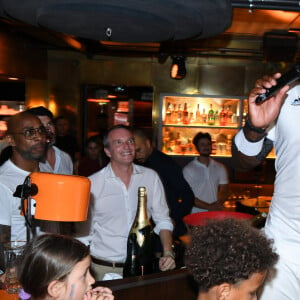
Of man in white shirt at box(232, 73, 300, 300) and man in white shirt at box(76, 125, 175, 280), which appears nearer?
man in white shirt at box(232, 73, 300, 300)

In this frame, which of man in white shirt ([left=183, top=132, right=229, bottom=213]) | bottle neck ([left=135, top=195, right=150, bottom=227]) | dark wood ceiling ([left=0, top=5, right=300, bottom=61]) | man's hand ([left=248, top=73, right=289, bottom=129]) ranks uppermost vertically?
dark wood ceiling ([left=0, top=5, right=300, bottom=61])

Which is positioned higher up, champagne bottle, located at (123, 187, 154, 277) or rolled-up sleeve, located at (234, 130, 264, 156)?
rolled-up sleeve, located at (234, 130, 264, 156)

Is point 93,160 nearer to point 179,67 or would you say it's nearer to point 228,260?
point 179,67

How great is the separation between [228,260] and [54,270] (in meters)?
0.48

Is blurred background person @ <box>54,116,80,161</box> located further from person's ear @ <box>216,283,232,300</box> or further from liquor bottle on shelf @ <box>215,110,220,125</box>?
person's ear @ <box>216,283,232,300</box>

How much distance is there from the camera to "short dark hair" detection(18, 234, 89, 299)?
1.12 m

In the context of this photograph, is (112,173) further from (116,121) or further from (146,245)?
(116,121)

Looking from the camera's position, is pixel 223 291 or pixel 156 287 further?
pixel 156 287

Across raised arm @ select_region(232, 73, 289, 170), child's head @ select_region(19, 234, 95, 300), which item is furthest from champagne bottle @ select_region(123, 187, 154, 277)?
child's head @ select_region(19, 234, 95, 300)

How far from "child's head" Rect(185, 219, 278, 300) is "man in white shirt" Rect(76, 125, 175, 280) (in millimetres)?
923

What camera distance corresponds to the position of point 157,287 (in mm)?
1461

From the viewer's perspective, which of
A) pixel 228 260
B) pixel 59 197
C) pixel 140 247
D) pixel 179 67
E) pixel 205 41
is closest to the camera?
pixel 228 260

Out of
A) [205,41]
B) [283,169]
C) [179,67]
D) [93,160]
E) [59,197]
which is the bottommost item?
[93,160]

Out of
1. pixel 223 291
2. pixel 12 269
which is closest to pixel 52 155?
pixel 12 269
